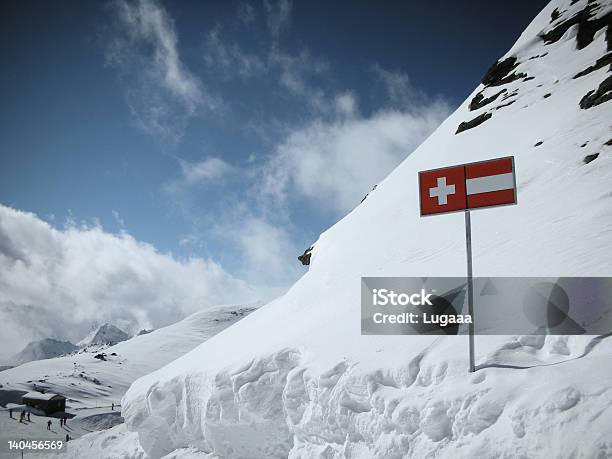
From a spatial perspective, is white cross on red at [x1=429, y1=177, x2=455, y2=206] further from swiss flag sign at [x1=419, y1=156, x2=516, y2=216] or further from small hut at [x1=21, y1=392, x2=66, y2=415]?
small hut at [x1=21, y1=392, x2=66, y2=415]

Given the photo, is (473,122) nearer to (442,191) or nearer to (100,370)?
(442,191)

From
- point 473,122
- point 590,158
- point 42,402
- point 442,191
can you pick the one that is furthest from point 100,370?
point 442,191

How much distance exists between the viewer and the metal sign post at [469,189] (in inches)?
254

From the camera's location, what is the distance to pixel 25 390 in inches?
2721

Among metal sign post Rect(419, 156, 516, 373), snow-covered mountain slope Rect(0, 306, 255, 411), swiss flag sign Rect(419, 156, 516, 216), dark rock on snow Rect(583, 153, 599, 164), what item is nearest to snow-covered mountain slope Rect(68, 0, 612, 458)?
dark rock on snow Rect(583, 153, 599, 164)

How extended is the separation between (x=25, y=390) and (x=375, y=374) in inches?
3373

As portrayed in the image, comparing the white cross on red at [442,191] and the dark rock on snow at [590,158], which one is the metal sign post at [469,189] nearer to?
the white cross on red at [442,191]

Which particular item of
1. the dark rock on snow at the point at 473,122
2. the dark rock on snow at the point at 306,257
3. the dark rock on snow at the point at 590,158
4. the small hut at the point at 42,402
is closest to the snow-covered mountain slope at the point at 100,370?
the small hut at the point at 42,402

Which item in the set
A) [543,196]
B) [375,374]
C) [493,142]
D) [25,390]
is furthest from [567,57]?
[25,390]

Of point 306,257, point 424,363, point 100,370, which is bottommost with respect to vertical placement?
point 100,370

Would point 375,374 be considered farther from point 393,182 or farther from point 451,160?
point 393,182

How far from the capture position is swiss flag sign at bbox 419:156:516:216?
650cm

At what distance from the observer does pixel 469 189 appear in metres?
6.78

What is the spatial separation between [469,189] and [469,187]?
41mm
